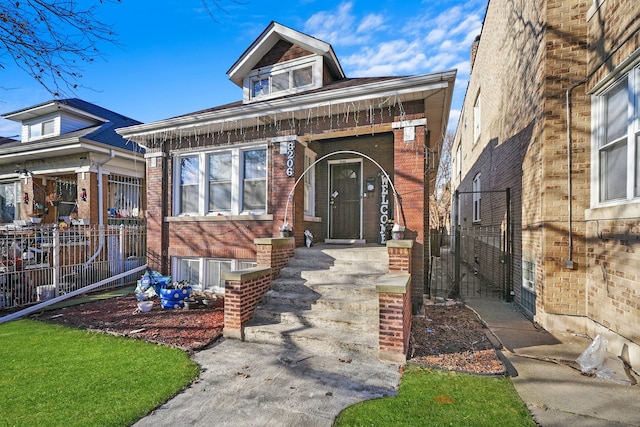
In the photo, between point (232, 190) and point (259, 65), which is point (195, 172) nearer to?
point (232, 190)

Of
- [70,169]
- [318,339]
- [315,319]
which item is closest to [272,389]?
[318,339]

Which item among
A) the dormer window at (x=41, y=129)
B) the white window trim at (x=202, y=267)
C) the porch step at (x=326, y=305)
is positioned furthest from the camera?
the dormer window at (x=41, y=129)

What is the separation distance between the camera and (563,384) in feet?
11.5

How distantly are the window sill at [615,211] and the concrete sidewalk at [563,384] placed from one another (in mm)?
1884

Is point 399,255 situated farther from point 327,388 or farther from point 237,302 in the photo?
point 237,302

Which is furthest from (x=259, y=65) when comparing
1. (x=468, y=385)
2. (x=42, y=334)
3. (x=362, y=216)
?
(x=468, y=385)

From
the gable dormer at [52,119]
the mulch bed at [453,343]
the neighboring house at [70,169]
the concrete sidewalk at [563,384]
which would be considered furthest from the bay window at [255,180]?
the gable dormer at [52,119]

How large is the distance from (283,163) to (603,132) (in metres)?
5.77

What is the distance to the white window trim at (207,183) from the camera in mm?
7684

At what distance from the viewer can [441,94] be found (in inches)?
230

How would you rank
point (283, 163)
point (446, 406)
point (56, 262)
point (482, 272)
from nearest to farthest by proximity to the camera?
1. point (446, 406)
2. point (283, 163)
3. point (56, 262)
4. point (482, 272)

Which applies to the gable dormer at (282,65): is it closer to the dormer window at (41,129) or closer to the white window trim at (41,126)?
the white window trim at (41,126)

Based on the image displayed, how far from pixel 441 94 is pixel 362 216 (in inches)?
143

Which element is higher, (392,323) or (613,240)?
(613,240)
